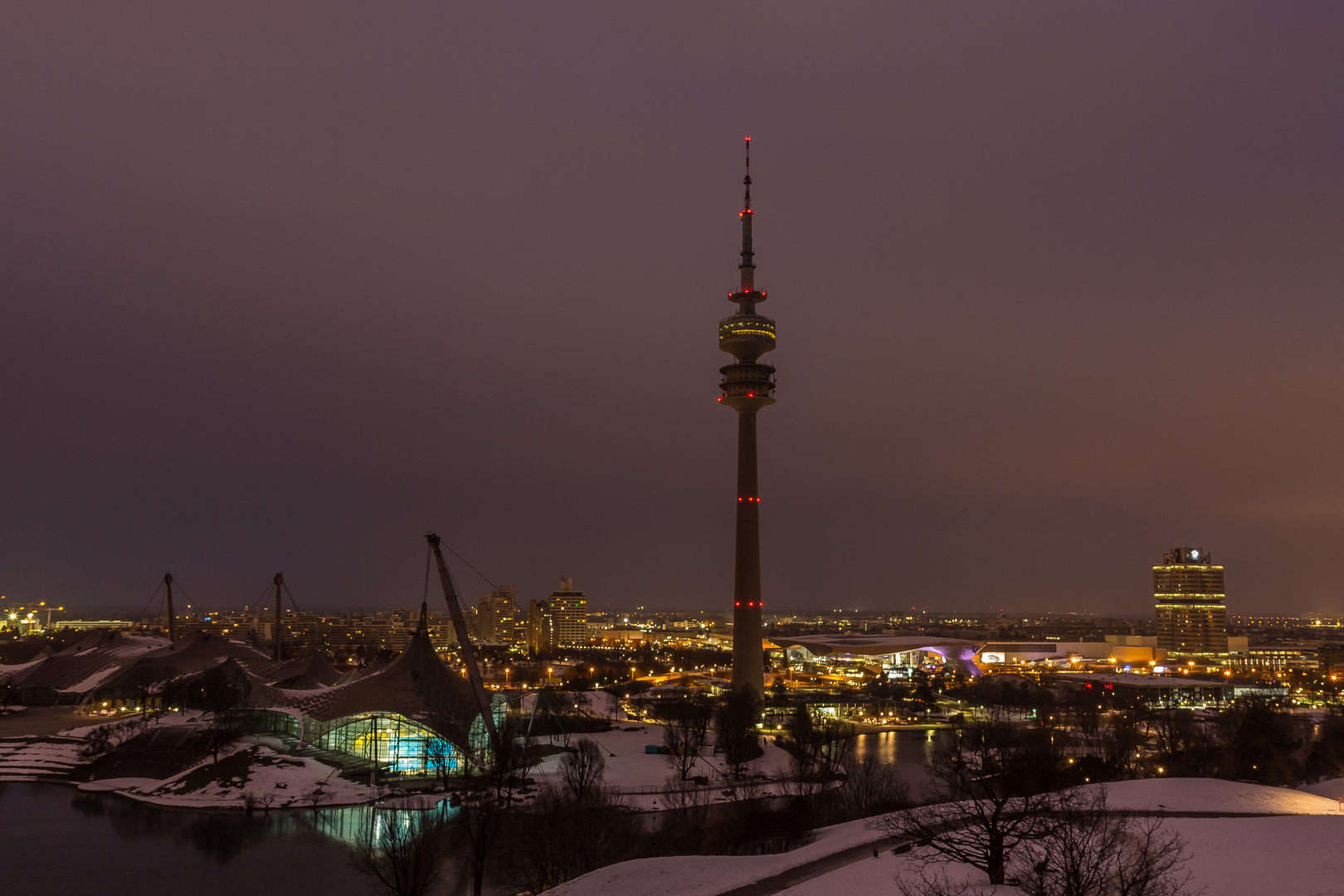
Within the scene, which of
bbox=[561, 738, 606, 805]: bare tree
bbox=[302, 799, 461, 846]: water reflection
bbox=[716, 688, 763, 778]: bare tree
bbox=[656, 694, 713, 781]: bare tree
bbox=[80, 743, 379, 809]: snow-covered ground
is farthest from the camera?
bbox=[716, 688, 763, 778]: bare tree

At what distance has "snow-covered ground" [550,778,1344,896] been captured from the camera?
20.2 metres

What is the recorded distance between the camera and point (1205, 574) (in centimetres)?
16562

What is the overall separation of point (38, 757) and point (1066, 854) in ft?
171

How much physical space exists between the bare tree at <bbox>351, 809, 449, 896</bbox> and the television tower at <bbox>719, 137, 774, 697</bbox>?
138 feet

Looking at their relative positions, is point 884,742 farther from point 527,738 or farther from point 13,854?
point 13,854

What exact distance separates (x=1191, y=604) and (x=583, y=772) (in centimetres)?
15520

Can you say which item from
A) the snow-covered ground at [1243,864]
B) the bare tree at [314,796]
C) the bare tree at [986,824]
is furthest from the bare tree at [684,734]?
the snow-covered ground at [1243,864]

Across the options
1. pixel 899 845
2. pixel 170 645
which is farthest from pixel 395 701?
pixel 170 645

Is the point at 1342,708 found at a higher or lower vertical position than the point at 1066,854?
lower

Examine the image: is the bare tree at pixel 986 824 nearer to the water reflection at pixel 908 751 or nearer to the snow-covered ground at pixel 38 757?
the water reflection at pixel 908 751

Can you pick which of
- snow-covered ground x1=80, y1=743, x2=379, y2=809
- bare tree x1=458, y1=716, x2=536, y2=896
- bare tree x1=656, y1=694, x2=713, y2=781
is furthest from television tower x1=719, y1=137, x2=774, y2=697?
snow-covered ground x1=80, y1=743, x2=379, y2=809

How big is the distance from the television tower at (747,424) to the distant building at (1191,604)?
108m

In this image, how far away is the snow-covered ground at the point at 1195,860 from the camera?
20222mm

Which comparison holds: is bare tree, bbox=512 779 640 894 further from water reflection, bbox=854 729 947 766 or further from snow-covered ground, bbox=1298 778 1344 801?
snow-covered ground, bbox=1298 778 1344 801
